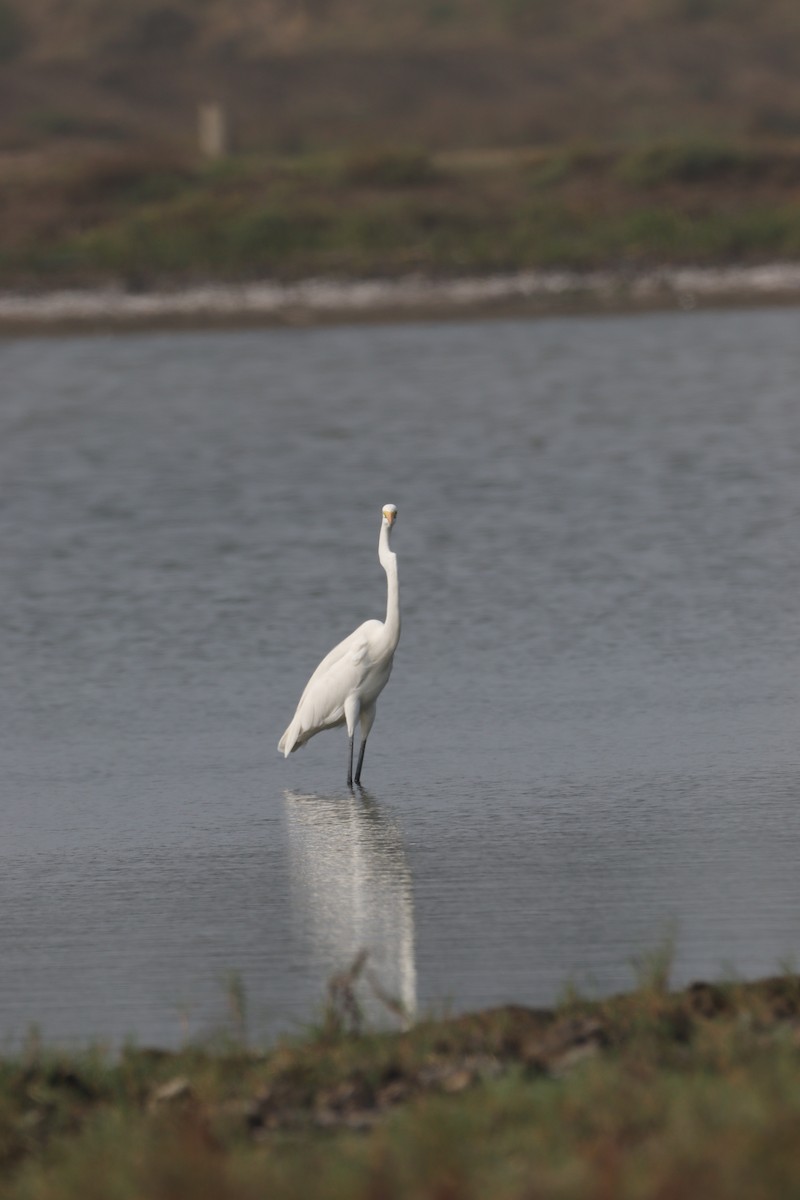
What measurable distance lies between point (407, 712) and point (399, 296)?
943 inches

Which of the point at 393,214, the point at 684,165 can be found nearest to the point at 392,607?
the point at 393,214

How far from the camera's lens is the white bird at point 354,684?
938 centimetres

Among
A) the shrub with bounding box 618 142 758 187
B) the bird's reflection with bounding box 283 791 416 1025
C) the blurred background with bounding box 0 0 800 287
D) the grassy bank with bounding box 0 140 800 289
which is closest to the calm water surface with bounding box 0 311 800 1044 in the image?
the bird's reflection with bounding box 283 791 416 1025

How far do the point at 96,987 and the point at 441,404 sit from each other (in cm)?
1817

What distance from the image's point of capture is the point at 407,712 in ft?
34.7

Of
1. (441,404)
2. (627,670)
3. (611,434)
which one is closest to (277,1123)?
(627,670)

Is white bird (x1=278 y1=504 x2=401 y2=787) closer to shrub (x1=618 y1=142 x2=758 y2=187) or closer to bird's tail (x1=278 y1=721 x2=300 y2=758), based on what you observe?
bird's tail (x1=278 y1=721 x2=300 y2=758)

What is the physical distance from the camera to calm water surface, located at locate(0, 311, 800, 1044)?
6812mm

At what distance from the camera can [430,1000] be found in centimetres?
621

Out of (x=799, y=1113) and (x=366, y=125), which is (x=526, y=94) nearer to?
(x=366, y=125)

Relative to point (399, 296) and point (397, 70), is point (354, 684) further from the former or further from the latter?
point (397, 70)

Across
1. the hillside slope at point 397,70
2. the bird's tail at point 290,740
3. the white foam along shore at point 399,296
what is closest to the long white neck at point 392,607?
the bird's tail at point 290,740

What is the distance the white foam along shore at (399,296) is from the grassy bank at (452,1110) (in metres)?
28.2

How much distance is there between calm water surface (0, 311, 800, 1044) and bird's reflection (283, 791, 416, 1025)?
0.02 m
